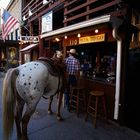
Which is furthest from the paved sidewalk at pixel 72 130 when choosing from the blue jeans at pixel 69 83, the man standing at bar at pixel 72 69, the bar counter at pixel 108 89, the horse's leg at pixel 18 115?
the man standing at bar at pixel 72 69

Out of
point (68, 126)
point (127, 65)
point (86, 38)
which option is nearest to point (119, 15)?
point (127, 65)

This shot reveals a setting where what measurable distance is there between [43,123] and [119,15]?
3.44 meters

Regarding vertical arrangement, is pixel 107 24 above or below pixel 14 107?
above

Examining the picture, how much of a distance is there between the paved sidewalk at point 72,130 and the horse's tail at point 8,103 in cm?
71

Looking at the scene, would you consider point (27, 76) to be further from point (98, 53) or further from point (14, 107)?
point (98, 53)

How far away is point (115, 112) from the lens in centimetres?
502

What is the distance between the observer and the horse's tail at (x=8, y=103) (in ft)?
12.2

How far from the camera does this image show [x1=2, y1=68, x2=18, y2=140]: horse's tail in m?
3.72

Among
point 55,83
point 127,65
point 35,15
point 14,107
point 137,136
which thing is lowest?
point 137,136

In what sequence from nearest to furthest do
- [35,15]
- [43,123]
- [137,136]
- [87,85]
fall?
[137,136]
[43,123]
[87,85]
[35,15]

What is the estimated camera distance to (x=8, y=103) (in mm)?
3854

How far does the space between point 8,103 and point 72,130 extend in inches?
69.1

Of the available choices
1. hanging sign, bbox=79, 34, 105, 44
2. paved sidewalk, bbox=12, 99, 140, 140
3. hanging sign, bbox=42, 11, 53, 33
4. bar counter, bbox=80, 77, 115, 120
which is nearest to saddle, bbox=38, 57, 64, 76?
bar counter, bbox=80, 77, 115, 120

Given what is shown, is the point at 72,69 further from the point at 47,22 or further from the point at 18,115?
the point at 47,22
